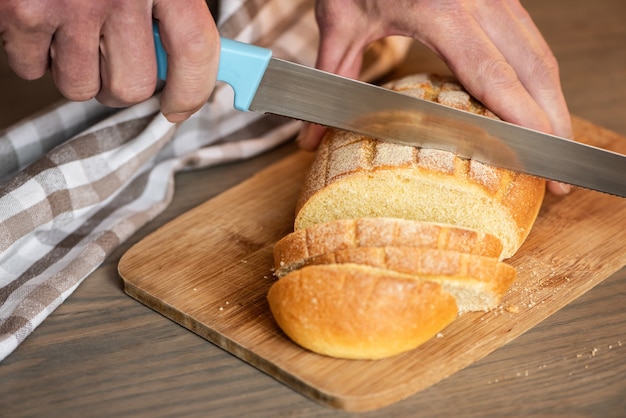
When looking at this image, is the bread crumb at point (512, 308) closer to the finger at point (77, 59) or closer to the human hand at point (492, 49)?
the human hand at point (492, 49)

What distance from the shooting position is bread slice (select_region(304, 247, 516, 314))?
1.94 m

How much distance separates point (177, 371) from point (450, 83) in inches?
51.4

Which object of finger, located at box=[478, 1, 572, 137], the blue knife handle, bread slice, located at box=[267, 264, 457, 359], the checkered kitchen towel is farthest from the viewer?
finger, located at box=[478, 1, 572, 137]

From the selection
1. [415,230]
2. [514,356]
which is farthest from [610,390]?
[415,230]

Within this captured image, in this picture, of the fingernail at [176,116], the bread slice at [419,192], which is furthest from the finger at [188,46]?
the bread slice at [419,192]

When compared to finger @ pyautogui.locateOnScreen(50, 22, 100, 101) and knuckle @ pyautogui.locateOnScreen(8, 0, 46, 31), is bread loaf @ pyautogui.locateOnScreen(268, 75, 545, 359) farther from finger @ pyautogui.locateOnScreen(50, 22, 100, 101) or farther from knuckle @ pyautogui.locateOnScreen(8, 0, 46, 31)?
knuckle @ pyautogui.locateOnScreen(8, 0, 46, 31)

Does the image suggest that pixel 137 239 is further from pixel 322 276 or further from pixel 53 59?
pixel 322 276

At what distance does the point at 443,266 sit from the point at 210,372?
2.04 feet

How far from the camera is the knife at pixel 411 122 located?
2.18m

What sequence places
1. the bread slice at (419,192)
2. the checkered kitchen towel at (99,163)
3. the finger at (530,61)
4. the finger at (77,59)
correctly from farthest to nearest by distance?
1. the finger at (530,61)
2. the checkered kitchen towel at (99,163)
3. the bread slice at (419,192)
4. the finger at (77,59)

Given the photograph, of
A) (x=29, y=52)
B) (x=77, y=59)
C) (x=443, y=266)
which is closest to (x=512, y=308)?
(x=443, y=266)

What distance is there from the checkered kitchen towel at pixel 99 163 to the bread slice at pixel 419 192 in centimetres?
67

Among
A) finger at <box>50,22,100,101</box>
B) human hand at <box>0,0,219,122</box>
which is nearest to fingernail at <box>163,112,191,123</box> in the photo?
human hand at <box>0,0,219,122</box>

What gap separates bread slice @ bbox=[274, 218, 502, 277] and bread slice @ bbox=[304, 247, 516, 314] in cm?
4
